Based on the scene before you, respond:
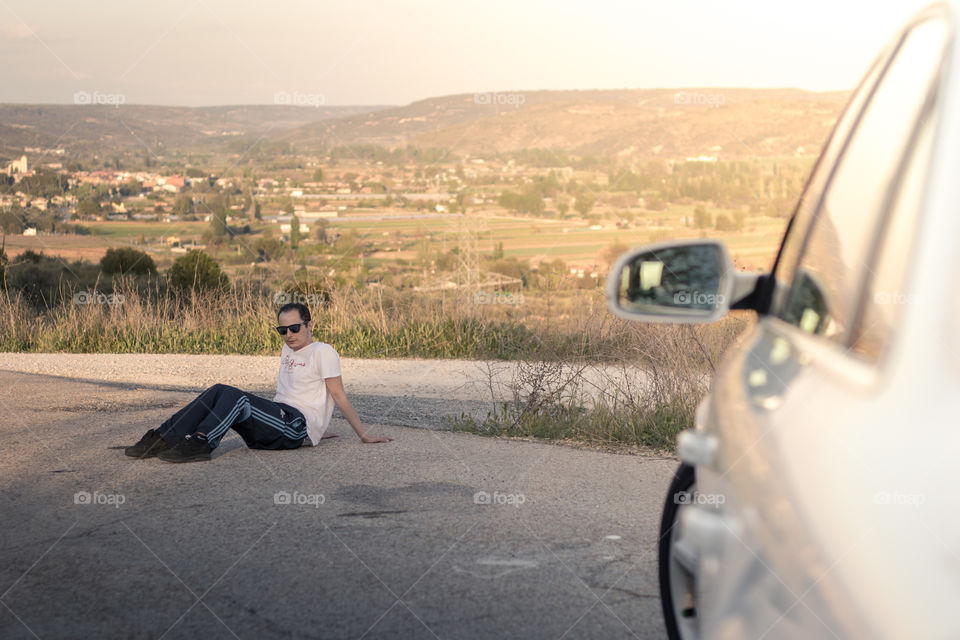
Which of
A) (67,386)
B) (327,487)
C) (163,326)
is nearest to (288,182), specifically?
(163,326)

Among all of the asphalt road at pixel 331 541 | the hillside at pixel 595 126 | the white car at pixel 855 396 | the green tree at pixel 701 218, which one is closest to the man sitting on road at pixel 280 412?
the asphalt road at pixel 331 541

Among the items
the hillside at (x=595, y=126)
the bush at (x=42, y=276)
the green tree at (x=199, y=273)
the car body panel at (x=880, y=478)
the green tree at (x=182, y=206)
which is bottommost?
the green tree at (x=182, y=206)

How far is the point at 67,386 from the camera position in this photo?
10.3 m

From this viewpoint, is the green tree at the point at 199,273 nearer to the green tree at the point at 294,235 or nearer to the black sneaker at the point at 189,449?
the green tree at the point at 294,235

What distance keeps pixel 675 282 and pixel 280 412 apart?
479cm

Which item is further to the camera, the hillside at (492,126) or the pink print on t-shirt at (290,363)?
the hillside at (492,126)

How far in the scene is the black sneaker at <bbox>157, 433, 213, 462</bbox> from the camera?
6520mm

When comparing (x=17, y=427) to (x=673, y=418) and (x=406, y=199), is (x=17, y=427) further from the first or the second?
→ (x=406, y=199)

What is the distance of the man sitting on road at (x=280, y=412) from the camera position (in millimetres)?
6543

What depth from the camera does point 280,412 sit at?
6824 mm

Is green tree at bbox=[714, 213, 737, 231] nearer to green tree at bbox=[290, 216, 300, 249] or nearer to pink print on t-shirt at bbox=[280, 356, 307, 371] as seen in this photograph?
green tree at bbox=[290, 216, 300, 249]

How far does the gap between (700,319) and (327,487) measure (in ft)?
13.1

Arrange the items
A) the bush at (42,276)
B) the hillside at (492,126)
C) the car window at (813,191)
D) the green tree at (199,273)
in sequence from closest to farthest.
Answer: the car window at (813,191) → the bush at (42,276) → the green tree at (199,273) → the hillside at (492,126)

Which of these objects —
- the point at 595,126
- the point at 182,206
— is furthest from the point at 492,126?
the point at 182,206
